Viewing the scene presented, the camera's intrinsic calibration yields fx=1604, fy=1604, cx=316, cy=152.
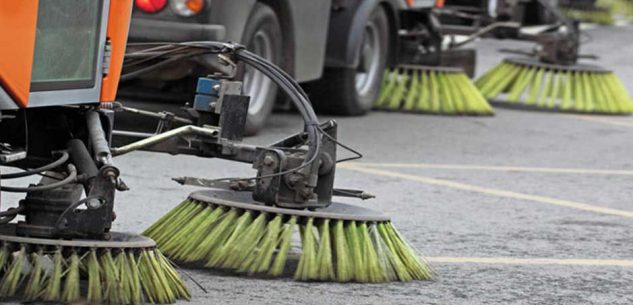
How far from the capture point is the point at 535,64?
1414 centimetres

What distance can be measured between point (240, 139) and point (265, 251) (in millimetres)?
590

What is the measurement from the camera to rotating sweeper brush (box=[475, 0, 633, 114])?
14.1 metres

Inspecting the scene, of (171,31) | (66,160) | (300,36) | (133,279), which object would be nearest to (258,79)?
(300,36)

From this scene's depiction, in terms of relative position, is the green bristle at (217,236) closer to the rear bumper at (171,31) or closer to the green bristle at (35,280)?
the green bristle at (35,280)

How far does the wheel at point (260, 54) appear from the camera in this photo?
9.93 m

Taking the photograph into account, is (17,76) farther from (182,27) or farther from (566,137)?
(566,137)

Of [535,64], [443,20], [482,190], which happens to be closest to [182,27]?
[482,190]

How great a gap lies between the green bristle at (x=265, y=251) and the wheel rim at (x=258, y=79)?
176 inches

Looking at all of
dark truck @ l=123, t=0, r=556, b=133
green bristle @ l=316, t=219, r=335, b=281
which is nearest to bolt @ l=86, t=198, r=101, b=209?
green bristle @ l=316, t=219, r=335, b=281

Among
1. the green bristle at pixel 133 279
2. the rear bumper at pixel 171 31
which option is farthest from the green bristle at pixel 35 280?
the rear bumper at pixel 171 31

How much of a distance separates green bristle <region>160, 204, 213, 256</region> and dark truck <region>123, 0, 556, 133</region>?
3486 millimetres

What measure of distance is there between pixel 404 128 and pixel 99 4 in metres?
7.09

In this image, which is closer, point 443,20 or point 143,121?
point 143,121

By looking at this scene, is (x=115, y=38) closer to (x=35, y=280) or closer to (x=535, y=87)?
(x=35, y=280)
